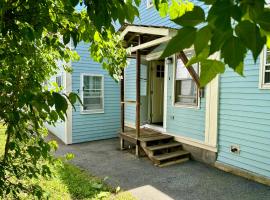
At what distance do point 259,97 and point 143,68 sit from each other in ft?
14.1

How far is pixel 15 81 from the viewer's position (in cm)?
149

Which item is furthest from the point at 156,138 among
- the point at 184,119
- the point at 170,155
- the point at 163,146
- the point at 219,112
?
the point at 219,112

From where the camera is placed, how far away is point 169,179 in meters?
4.71

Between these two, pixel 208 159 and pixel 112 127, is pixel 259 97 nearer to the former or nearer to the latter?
pixel 208 159

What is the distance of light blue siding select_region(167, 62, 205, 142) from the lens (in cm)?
574

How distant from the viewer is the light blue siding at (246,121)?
443cm

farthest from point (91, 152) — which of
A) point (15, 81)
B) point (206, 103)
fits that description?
point (15, 81)

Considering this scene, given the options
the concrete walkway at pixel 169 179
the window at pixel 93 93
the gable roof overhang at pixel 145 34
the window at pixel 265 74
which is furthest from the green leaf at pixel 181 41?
the window at pixel 93 93

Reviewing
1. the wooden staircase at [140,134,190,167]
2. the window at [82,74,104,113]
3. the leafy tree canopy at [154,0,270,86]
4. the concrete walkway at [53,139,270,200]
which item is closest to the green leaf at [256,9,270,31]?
the leafy tree canopy at [154,0,270,86]

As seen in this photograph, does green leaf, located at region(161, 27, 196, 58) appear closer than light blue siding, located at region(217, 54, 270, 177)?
Yes

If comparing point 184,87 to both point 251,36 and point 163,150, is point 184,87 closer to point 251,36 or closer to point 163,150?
point 163,150

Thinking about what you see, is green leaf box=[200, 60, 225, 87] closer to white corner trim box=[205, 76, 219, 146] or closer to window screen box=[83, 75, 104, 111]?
white corner trim box=[205, 76, 219, 146]

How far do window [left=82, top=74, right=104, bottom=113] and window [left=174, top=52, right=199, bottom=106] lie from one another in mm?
3273

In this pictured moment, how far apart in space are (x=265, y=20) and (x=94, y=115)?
27.1 feet
